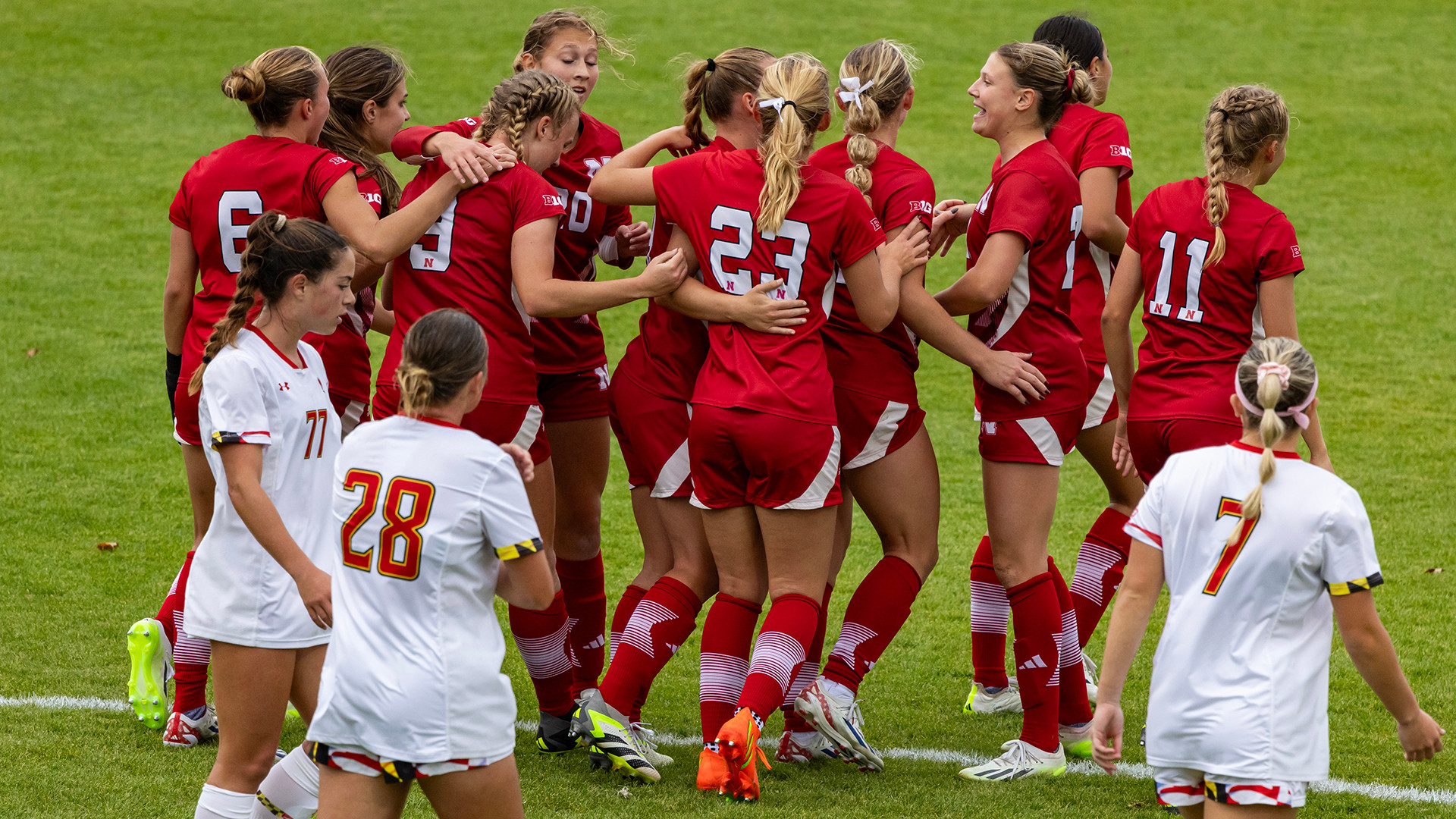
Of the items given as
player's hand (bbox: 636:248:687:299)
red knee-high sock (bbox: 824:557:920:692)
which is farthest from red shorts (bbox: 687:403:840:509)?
red knee-high sock (bbox: 824:557:920:692)

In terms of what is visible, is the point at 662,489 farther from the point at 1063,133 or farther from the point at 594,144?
the point at 1063,133

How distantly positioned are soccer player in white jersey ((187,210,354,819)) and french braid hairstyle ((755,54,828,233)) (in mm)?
1198

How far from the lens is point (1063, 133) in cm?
514

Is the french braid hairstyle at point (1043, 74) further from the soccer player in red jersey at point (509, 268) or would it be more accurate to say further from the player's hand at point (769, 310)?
the soccer player in red jersey at point (509, 268)

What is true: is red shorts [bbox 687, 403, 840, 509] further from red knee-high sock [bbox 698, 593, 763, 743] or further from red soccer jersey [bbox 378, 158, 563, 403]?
red soccer jersey [bbox 378, 158, 563, 403]

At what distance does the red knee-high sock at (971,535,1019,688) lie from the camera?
5.14 metres

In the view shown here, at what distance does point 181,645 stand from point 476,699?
208 cm

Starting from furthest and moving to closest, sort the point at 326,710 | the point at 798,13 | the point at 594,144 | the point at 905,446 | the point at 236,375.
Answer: the point at 798,13
the point at 594,144
the point at 905,446
the point at 236,375
the point at 326,710

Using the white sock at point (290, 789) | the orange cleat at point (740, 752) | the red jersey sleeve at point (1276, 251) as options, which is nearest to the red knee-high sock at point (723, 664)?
the orange cleat at point (740, 752)

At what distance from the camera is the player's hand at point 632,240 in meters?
4.83

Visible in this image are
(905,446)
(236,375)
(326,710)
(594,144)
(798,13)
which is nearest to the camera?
(326,710)

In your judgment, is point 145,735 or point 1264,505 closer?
point 1264,505

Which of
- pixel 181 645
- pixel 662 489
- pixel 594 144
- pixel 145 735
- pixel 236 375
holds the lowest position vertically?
pixel 145 735

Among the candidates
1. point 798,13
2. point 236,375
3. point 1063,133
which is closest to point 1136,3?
point 798,13
